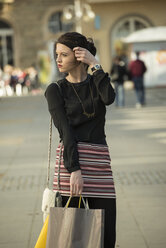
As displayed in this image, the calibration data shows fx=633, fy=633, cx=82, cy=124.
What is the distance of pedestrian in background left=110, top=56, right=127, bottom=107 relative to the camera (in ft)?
67.6

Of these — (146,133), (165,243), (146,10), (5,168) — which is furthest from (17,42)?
(165,243)

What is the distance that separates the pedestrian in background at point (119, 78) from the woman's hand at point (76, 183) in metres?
16.9

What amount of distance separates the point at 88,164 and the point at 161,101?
19.4 m

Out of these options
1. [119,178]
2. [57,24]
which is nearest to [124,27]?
[57,24]

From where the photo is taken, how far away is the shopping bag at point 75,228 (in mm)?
3506

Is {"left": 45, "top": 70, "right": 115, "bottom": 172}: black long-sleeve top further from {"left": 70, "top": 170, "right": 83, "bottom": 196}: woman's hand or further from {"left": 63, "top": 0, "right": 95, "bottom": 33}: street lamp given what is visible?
{"left": 63, "top": 0, "right": 95, "bottom": 33}: street lamp

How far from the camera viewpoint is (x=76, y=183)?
373 cm

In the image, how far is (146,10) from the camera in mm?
41281

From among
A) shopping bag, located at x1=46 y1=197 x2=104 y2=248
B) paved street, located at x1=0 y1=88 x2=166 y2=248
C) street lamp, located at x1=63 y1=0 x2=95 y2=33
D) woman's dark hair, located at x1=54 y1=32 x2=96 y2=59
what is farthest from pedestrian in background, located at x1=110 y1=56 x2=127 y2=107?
shopping bag, located at x1=46 y1=197 x2=104 y2=248

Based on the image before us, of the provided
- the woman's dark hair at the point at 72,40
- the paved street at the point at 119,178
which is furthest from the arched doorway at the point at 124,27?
the woman's dark hair at the point at 72,40

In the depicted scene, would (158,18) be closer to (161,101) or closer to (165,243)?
(161,101)

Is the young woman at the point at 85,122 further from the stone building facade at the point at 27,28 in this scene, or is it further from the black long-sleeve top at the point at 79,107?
the stone building facade at the point at 27,28

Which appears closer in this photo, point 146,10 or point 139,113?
point 139,113

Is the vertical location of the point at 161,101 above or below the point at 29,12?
below
